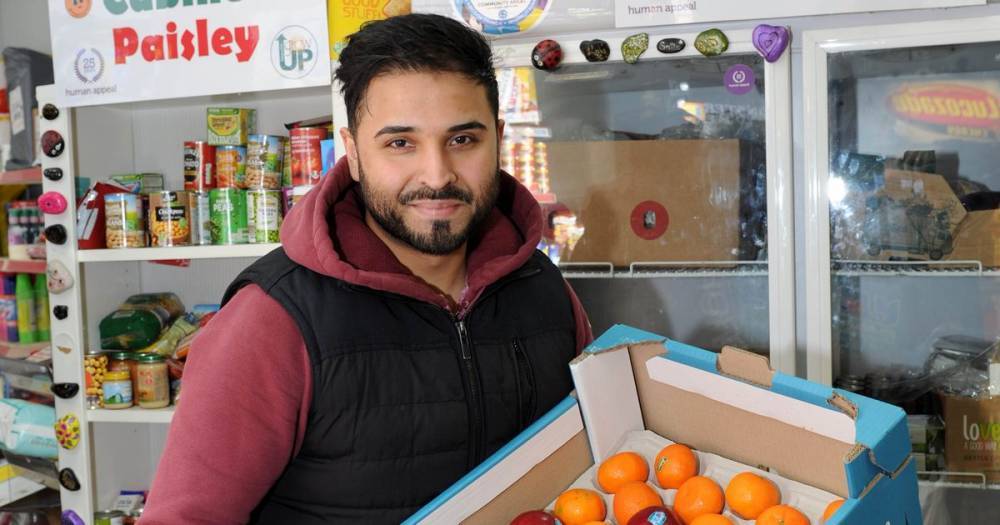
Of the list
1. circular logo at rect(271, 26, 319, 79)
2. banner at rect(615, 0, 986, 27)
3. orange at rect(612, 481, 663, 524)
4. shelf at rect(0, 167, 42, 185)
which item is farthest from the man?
shelf at rect(0, 167, 42, 185)

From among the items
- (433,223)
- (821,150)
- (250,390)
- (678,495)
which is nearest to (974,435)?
(821,150)

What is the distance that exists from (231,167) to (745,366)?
1800 millimetres

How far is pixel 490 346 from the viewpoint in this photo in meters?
1.45

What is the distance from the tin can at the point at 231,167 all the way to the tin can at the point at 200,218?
73mm

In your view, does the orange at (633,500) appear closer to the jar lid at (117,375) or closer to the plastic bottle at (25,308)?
the jar lid at (117,375)

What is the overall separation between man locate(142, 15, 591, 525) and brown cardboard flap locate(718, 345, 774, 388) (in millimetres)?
331

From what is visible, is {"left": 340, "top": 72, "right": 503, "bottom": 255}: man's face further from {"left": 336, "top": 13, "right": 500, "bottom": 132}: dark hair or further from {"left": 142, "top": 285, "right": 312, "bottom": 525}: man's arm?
{"left": 142, "top": 285, "right": 312, "bottom": 525}: man's arm

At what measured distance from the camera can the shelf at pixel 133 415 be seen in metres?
2.58

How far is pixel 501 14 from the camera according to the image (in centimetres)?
232

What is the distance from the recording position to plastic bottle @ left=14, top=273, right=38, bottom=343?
3285 millimetres

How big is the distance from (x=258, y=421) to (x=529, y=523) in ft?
1.39

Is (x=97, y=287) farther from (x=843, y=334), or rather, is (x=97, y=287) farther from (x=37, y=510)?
(x=843, y=334)

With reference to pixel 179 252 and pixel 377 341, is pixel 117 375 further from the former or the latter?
pixel 377 341

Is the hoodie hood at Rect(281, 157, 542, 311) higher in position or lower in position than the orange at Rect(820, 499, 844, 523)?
higher
